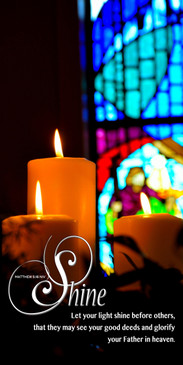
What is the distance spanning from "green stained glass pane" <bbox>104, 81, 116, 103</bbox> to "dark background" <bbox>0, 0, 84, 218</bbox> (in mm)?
181

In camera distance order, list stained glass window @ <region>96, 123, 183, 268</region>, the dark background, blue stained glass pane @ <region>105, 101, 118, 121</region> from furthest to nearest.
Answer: blue stained glass pane @ <region>105, 101, 118, 121</region> < stained glass window @ <region>96, 123, 183, 268</region> < the dark background

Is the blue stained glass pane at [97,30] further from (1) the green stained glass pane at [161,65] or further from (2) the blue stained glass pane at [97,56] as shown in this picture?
(1) the green stained glass pane at [161,65]

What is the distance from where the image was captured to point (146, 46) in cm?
153

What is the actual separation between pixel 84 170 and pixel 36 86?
68 cm

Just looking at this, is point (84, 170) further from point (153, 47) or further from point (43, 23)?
point (153, 47)

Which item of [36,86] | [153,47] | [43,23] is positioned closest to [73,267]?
[36,86]

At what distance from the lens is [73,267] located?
1.91 ft

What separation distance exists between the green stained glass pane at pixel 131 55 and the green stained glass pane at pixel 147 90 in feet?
0.21

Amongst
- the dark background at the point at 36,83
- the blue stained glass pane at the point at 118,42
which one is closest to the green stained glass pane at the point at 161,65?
the blue stained glass pane at the point at 118,42

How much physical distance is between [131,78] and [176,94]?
14cm

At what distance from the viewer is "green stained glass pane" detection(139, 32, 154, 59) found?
153 centimetres

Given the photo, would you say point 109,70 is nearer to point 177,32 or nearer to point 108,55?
point 108,55

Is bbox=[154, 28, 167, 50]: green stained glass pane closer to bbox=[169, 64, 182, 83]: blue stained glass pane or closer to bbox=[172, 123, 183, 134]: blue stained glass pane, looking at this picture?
bbox=[169, 64, 182, 83]: blue stained glass pane

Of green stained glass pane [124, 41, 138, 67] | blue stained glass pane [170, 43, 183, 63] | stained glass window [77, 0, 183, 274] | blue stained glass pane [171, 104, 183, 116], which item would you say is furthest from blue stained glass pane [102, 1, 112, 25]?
blue stained glass pane [171, 104, 183, 116]
